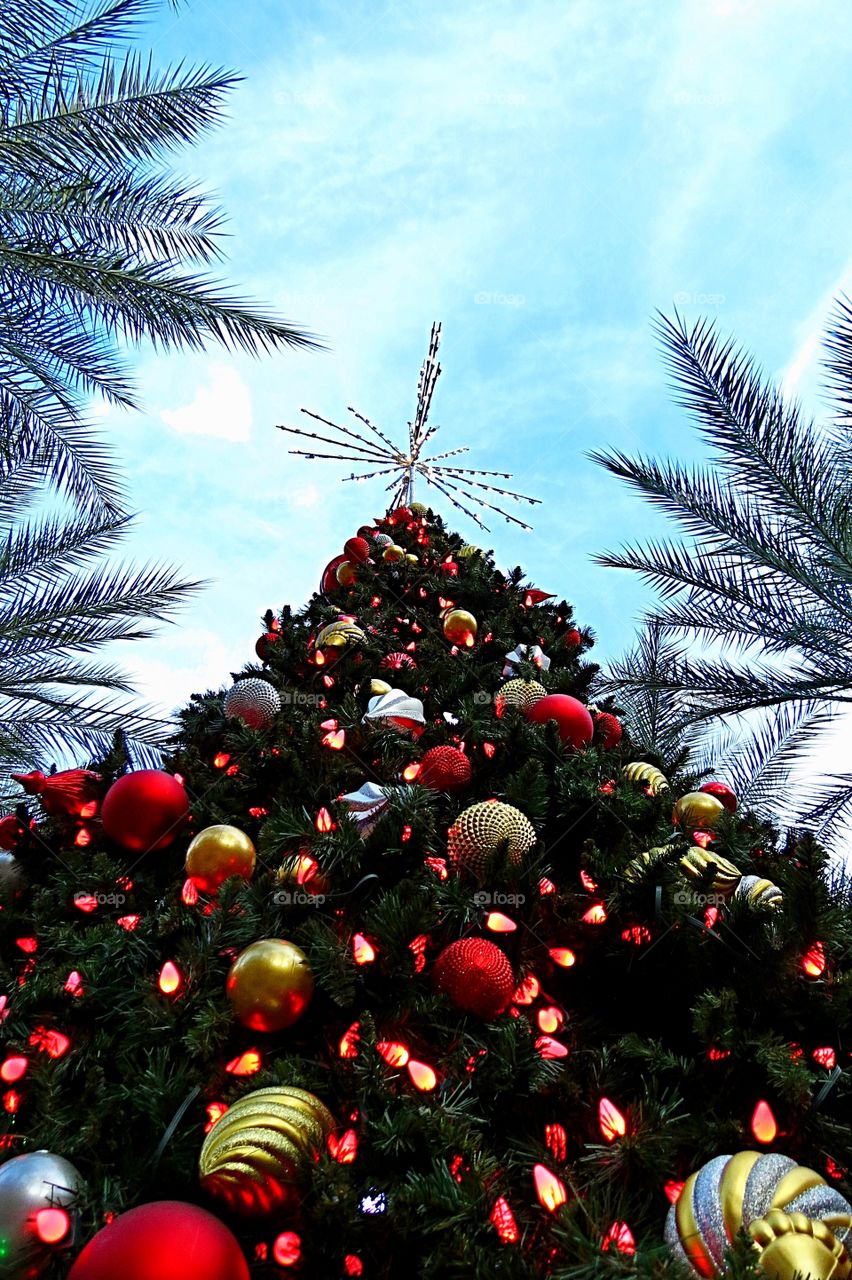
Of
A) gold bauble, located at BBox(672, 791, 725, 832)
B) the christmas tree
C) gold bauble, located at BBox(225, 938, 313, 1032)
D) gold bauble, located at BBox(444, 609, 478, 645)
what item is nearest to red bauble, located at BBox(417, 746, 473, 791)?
the christmas tree

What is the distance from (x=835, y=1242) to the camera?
980 millimetres

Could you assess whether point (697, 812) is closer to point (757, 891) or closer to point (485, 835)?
point (757, 891)

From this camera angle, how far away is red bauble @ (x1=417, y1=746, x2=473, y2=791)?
7.21 feet

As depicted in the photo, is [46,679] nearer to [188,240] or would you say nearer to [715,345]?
[188,240]

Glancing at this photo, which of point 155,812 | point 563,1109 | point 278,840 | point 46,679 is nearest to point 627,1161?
point 563,1109

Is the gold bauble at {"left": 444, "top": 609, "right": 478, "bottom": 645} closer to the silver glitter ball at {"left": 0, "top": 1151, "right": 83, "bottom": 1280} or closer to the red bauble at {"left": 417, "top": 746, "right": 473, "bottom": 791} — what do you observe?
the red bauble at {"left": 417, "top": 746, "right": 473, "bottom": 791}

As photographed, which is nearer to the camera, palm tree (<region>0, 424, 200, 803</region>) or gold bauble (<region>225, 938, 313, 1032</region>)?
gold bauble (<region>225, 938, 313, 1032</region>)

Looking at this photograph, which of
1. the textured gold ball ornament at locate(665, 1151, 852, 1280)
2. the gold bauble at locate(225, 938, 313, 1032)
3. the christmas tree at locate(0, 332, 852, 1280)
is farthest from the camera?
the gold bauble at locate(225, 938, 313, 1032)

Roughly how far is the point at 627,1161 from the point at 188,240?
412 centimetres

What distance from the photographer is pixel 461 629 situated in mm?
3812

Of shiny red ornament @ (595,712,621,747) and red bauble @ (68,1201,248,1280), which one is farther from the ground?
shiny red ornament @ (595,712,621,747)

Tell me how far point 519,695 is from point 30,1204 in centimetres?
220
